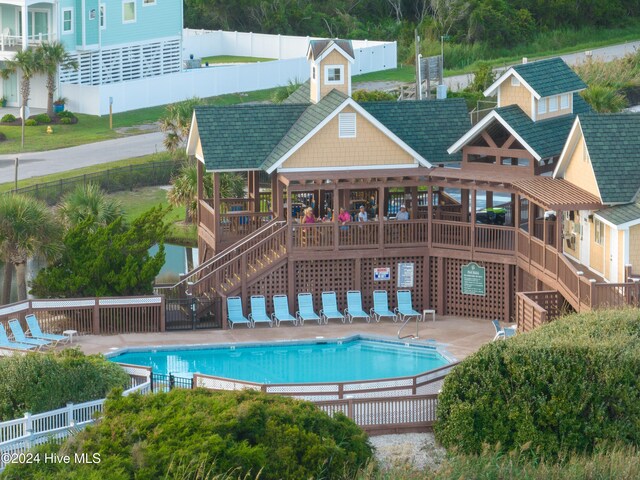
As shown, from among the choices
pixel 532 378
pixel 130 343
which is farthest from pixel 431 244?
pixel 532 378

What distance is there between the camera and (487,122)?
4566 centimetres

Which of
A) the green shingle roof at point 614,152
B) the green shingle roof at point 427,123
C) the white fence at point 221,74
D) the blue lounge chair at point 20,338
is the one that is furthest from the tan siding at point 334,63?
the white fence at point 221,74

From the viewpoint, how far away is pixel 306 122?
47.1 m

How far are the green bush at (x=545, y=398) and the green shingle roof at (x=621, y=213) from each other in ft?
22.0

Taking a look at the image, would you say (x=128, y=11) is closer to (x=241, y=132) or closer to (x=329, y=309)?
(x=241, y=132)

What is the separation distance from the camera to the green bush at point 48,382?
112ft

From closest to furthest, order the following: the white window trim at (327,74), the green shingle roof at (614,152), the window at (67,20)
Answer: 1. the green shingle roof at (614,152)
2. the white window trim at (327,74)
3. the window at (67,20)

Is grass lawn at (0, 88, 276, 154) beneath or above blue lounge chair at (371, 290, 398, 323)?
above

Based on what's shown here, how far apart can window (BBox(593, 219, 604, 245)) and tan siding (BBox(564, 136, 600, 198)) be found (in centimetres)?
69

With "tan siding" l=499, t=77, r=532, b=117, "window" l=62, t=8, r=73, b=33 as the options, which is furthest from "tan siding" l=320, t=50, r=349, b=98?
"window" l=62, t=8, r=73, b=33

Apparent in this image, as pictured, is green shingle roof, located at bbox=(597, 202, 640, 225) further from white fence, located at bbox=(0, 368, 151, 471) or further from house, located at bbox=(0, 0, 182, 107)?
house, located at bbox=(0, 0, 182, 107)

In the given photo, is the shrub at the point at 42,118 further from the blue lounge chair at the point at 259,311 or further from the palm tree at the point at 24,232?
the blue lounge chair at the point at 259,311

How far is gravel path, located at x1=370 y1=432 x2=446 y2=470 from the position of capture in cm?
3312

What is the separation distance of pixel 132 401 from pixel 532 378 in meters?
7.98
